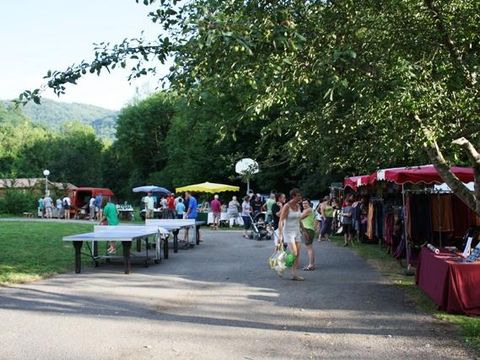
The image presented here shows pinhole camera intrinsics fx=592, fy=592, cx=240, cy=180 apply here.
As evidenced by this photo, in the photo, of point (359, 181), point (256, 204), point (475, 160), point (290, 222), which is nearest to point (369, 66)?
point (475, 160)

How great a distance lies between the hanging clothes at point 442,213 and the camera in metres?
14.1

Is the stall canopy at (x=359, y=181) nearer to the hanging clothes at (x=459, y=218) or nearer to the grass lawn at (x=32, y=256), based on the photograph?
the hanging clothes at (x=459, y=218)

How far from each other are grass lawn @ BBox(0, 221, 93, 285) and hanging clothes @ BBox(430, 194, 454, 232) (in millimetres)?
8524

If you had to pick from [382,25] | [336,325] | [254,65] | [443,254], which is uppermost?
[382,25]

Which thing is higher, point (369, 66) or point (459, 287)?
point (369, 66)

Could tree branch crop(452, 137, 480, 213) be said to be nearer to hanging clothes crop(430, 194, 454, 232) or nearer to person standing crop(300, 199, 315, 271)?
person standing crop(300, 199, 315, 271)

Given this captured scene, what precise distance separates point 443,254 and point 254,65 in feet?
15.8

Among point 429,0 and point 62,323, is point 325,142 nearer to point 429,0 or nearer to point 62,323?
point 429,0

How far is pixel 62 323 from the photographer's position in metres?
7.54

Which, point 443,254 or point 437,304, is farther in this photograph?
point 443,254

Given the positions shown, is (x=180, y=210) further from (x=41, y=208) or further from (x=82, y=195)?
(x=82, y=195)

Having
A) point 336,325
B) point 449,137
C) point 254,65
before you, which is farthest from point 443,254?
point 254,65

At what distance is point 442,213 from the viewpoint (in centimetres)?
1422

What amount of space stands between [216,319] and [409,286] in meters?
4.44
